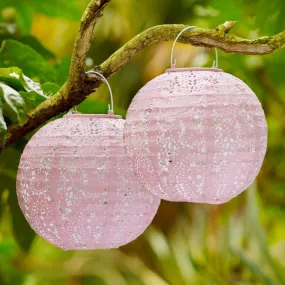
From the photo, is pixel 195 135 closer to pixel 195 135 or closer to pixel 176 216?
pixel 195 135

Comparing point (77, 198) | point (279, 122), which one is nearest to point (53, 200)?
point (77, 198)

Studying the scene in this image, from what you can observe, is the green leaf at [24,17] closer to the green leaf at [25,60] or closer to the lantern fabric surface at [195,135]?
the green leaf at [25,60]

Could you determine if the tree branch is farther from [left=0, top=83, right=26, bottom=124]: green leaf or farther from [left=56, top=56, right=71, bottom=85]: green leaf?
[left=56, top=56, right=71, bottom=85]: green leaf

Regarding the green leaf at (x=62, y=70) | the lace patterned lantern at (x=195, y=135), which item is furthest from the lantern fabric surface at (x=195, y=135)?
the green leaf at (x=62, y=70)

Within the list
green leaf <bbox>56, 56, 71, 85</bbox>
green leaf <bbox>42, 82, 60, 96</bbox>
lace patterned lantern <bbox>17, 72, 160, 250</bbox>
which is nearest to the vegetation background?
green leaf <bbox>56, 56, 71, 85</bbox>

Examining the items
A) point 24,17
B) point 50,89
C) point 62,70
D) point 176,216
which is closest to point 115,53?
point 50,89

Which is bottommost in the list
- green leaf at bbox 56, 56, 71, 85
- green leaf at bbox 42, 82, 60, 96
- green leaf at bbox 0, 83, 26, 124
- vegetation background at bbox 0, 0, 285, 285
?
vegetation background at bbox 0, 0, 285, 285

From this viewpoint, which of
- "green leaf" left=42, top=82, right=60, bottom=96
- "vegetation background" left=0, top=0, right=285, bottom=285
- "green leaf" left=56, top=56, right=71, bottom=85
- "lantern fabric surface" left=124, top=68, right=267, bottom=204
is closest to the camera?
"lantern fabric surface" left=124, top=68, right=267, bottom=204

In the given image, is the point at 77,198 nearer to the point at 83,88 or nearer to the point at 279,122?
the point at 83,88
